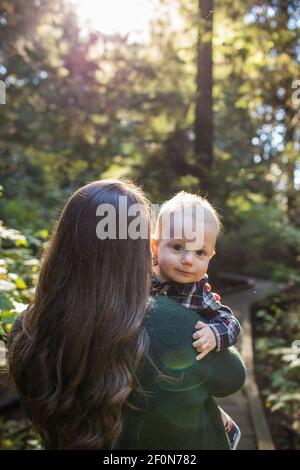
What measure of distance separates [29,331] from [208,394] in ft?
2.14

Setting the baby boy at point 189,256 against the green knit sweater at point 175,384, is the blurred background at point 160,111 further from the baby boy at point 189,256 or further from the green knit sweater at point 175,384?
the green knit sweater at point 175,384

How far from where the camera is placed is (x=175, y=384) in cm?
161

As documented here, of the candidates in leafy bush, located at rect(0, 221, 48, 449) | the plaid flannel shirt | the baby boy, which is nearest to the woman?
the plaid flannel shirt

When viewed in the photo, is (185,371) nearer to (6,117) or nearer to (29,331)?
(29,331)

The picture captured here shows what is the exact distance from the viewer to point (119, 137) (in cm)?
1052

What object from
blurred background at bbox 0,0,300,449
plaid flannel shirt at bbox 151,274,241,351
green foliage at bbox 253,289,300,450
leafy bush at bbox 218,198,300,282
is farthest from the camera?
leafy bush at bbox 218,198,300,282

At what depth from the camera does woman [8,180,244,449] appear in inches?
63.0

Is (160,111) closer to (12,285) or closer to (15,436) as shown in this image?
(15,436)

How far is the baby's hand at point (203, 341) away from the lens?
1609 mm

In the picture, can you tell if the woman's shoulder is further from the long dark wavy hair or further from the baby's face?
the baby's face

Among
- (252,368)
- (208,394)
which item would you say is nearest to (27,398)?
(208,394)

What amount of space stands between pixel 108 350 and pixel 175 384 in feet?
0.79

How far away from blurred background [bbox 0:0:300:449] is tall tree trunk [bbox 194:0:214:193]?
2cm

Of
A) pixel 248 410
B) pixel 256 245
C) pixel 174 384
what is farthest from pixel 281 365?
pixel 256 245
